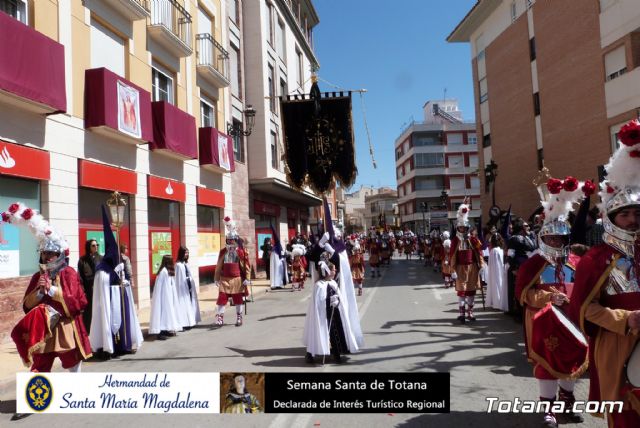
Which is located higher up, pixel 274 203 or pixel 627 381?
pixel 274 203

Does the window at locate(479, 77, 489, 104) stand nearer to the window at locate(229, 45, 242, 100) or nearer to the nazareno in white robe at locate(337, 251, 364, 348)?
the window at locate(229, 45, 242, 100)

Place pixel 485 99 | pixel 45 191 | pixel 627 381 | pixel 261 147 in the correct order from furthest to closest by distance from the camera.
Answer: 1. pixel 485 99
2. pixel 261 147
3. pixel 45 191
4. pixel 627 381

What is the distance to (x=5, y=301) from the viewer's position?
8.44 metres

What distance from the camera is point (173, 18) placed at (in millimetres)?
15289

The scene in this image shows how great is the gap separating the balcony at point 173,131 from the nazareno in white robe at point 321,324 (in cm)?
905

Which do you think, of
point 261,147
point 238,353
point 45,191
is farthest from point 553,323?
point 261,147

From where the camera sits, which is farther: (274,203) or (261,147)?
(274,203)

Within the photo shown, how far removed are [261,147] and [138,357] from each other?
55.1 feet

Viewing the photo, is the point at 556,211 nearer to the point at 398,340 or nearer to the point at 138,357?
the point at 398,340

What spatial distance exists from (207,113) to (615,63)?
16.4 meters

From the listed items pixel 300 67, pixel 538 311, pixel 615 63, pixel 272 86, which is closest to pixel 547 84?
pixel 615 63

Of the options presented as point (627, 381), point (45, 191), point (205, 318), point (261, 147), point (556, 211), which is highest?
point (261, 147)

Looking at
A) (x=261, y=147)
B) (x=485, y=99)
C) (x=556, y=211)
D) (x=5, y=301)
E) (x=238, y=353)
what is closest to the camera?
(x=556, y=211)

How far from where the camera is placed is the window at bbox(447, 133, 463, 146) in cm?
6159
